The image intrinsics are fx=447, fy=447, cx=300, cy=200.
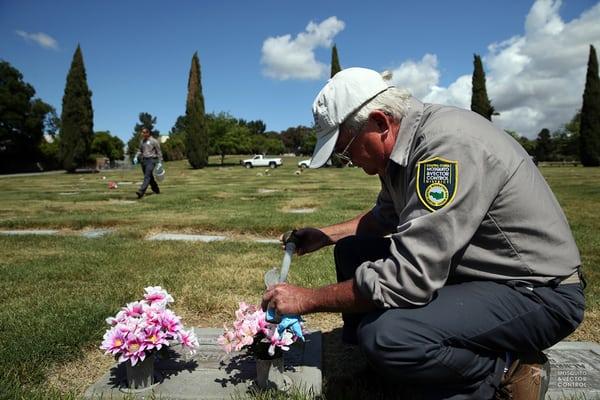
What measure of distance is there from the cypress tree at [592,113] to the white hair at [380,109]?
4261cm

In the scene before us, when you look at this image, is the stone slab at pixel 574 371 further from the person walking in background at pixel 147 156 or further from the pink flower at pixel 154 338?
the person walking in background at pixel 147 156

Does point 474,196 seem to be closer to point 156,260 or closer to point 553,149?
point 156,260

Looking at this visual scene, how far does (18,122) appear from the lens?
1818 inches

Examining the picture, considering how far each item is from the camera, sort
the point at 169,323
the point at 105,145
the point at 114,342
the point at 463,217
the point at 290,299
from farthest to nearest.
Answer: the point at 105,145 → the point at 169,323 → the point at 114,342 → the point at 290,299 → the point at 463,217

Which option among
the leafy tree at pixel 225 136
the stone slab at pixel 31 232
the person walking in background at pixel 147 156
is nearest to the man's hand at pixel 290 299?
the stone slab at pixel 31 232

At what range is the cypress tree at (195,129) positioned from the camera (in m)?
38.9

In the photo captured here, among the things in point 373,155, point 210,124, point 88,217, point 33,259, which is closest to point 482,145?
point 373,155

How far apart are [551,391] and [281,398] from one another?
125cm

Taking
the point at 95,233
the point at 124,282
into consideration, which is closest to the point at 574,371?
the point at 124,282

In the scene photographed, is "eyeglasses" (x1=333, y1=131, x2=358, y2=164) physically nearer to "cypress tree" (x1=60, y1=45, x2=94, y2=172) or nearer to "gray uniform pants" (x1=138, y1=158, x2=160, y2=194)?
"gray uniform pants" (x1=138, y1=158, x2=160, y2=194)

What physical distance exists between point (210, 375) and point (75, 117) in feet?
120

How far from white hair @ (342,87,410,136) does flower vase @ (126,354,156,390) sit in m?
1.39

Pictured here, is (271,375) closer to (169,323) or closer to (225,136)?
(169,323)

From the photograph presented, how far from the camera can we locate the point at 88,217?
721cm
